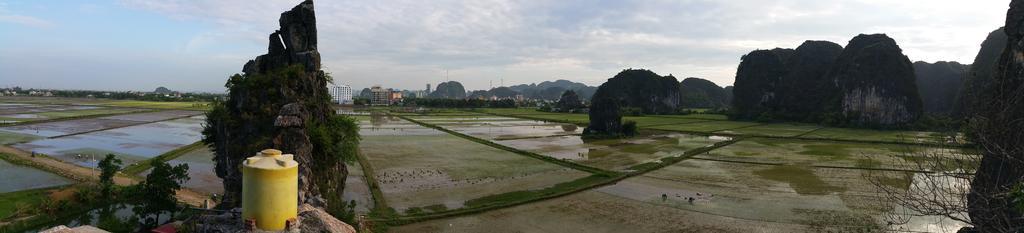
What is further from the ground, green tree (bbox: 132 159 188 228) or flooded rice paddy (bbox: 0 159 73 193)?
green tree (bbox: 132 159 188 228)

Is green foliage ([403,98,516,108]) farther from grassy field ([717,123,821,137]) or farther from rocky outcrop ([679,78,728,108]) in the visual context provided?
grassy field ([717,123,821,137])

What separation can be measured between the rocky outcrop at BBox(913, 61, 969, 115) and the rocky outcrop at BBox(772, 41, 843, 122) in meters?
15.1

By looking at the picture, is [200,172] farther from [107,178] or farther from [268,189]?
[268,189]

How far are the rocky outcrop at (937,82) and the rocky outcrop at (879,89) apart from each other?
21.1 meters

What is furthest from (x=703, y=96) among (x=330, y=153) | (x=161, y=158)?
(x=330, y=153)

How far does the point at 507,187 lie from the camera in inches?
957

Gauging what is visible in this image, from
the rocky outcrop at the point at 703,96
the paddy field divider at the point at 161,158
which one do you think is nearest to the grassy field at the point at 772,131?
the paddy field divider at the point at 161,158

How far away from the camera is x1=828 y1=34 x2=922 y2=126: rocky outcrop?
73.1 metres

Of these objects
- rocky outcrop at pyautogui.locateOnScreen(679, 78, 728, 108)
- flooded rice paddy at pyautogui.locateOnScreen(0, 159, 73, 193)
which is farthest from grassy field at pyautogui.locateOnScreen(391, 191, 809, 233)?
rocky outcrop at pyautogui.locateOnScreen(679, 78, 728, 108)

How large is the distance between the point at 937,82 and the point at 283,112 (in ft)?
445

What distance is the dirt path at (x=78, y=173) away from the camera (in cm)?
2036

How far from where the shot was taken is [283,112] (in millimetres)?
15922

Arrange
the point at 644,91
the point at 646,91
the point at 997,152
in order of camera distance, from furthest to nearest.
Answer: the point at 644,91 → the point at 646,91 → the point at 997,152

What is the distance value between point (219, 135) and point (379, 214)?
680 cm
